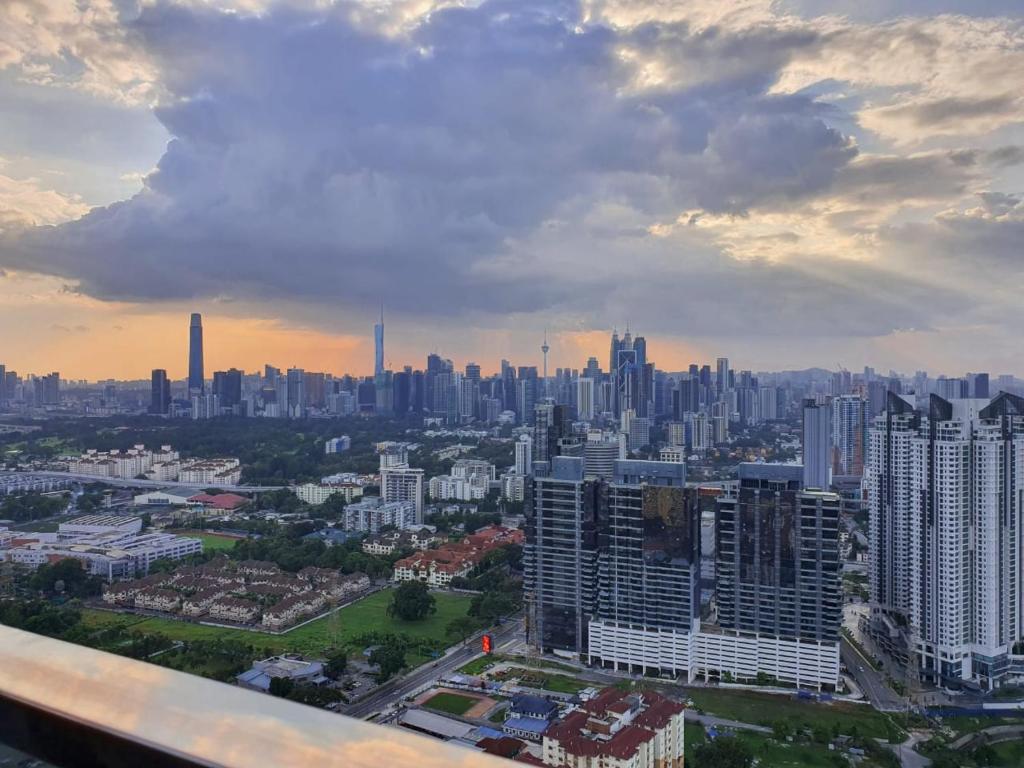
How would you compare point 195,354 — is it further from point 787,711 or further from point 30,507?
point 787,711

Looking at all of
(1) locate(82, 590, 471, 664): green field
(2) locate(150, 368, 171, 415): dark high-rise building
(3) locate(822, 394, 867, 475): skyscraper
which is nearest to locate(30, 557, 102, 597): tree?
(1) locate(82, 590, 471, 664): green field

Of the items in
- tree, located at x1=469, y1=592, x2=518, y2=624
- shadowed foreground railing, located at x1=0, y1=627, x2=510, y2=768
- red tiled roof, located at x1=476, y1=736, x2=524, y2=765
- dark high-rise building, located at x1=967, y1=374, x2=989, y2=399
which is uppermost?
dark high-rise building, located at x1=967, y1=374, x2=989, y2=399

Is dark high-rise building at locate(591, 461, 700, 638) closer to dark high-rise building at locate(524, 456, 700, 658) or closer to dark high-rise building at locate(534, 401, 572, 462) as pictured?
dark high-rise building at locate(524, 456, 700, 658)

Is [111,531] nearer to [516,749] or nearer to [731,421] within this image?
[516,749]

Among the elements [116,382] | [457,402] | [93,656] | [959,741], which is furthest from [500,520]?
[116,382]

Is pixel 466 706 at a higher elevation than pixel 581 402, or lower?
lower

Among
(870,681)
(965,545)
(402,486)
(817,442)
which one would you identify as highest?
(817,442)

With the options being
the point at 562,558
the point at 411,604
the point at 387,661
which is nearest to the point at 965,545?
the point at 562,558
